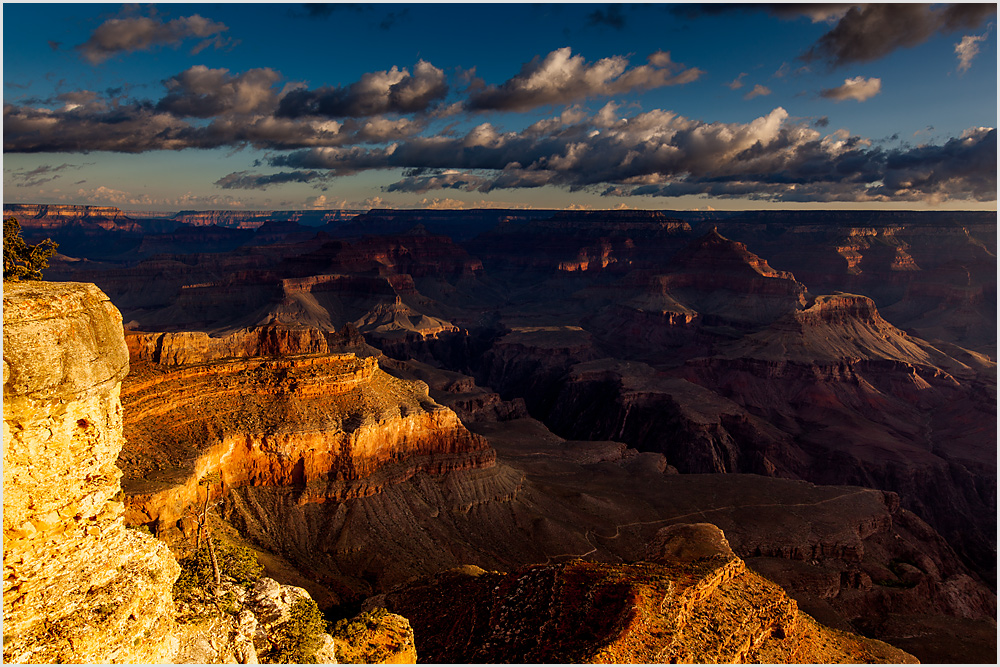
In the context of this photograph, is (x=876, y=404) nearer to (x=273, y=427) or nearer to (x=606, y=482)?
(x=606, y=482)

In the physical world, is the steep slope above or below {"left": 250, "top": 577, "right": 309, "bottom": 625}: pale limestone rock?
below

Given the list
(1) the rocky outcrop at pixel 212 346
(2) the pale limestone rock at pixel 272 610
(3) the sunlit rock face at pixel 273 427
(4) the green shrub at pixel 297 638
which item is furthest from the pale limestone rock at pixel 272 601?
(1) the rocky outcrop at pixel 212 346

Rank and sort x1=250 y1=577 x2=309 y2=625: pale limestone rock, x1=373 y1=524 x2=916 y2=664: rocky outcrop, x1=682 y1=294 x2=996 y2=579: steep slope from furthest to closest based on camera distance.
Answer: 1. x1=682 y1=294 x2=996 y2=579: steep slope
2. x1=373 y1=524 x2=916 y2=664: rocky outcrop
3. x1=250 y1=577 x2=309 y2=625: pale limestone rock

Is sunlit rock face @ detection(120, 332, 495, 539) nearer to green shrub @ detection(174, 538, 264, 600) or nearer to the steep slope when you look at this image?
green shrub @ detection(174, 538, 264, 600)

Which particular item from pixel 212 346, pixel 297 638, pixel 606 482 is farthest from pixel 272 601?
pixel 606 482

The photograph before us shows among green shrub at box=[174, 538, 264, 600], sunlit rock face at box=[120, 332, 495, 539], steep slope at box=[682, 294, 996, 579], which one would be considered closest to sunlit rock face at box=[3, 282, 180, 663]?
green shrub at box=[174, 538, 264, 600]

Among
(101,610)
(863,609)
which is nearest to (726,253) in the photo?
(863,609)
